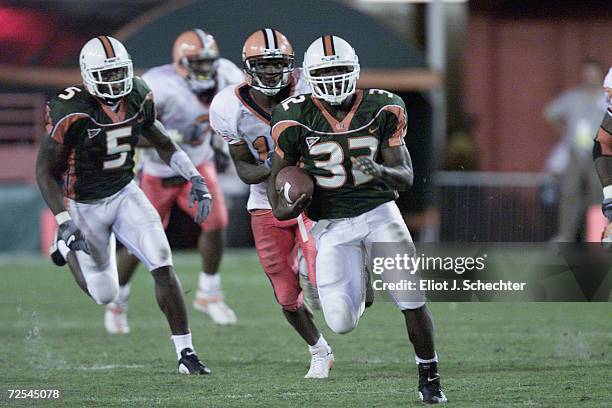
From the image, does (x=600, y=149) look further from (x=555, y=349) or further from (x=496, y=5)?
(x=496, y=5)

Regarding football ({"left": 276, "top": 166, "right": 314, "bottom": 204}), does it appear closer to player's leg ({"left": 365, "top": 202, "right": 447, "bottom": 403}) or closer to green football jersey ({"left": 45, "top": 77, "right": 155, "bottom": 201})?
player's leg ({"left": 365, "top": 202, "right": 447, "bottom": 403})

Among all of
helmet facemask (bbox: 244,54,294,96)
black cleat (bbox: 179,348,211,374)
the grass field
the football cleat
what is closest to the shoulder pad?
helmet facemask (bbox: 244,54,294,96)

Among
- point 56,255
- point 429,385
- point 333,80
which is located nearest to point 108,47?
point 56,255

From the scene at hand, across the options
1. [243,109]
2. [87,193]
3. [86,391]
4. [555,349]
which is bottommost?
[555,349]

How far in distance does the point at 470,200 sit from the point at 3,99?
422cm

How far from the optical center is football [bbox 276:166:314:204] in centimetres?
496

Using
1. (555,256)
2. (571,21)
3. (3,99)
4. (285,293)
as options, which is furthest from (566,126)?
(3,99)

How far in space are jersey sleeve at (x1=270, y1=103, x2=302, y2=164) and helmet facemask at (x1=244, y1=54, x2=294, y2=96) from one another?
493mm

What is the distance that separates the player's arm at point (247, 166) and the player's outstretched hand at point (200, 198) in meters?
0.28

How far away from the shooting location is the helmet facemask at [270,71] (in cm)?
550

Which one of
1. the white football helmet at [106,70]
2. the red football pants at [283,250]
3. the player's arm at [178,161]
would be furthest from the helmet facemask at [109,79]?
the red football pants at [283,250]

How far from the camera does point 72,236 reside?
18.1 feet

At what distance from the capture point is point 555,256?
845 cm

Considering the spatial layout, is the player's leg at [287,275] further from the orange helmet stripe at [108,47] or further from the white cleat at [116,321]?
the white cleat at [116,321]
